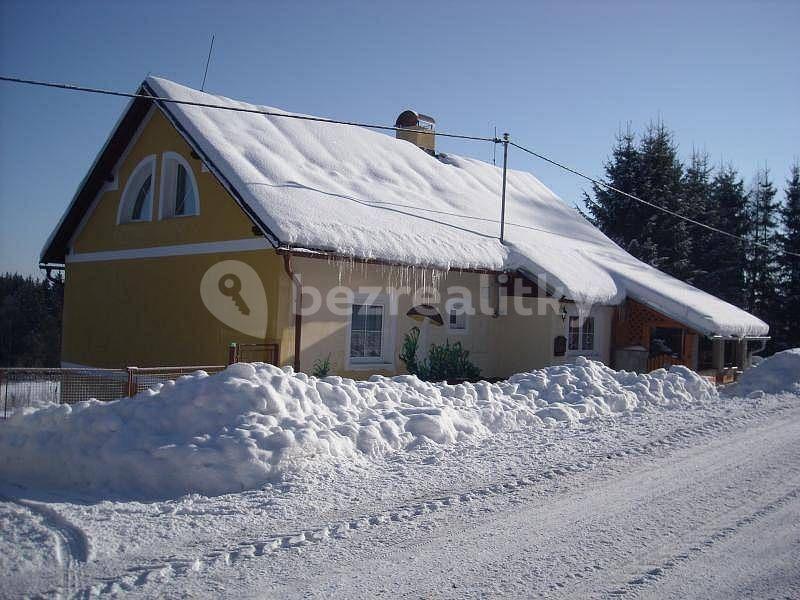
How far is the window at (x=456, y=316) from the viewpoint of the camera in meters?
14.1

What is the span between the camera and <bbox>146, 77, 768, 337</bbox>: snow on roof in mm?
11594

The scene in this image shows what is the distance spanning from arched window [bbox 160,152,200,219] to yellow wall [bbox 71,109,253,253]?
143mm

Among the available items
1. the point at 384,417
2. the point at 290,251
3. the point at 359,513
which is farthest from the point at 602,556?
the point at 290,251

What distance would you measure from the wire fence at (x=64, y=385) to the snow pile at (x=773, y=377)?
10.1 meters

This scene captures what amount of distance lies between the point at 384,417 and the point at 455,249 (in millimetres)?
5949

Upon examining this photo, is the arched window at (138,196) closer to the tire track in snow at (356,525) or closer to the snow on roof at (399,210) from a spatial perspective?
the snow on roof at (399,210)

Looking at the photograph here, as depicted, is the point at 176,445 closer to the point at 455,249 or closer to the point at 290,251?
the point at 290,251

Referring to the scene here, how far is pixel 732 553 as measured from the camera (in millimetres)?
4746

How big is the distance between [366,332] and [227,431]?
627 cm

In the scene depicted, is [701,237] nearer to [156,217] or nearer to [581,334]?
[581,334]

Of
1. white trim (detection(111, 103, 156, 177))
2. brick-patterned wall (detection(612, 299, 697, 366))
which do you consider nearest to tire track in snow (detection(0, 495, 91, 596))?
white trim (detection(111, 103, 156, 177))

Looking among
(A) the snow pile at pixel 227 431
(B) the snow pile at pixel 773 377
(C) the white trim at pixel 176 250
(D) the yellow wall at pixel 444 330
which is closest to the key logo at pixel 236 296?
(C) the white trim at pixel 176 250

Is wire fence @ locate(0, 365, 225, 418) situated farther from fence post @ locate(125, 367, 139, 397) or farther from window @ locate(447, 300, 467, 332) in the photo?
window @ locate(447, 300, 467, 332)

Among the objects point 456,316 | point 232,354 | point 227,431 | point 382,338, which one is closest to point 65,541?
point 227,431
